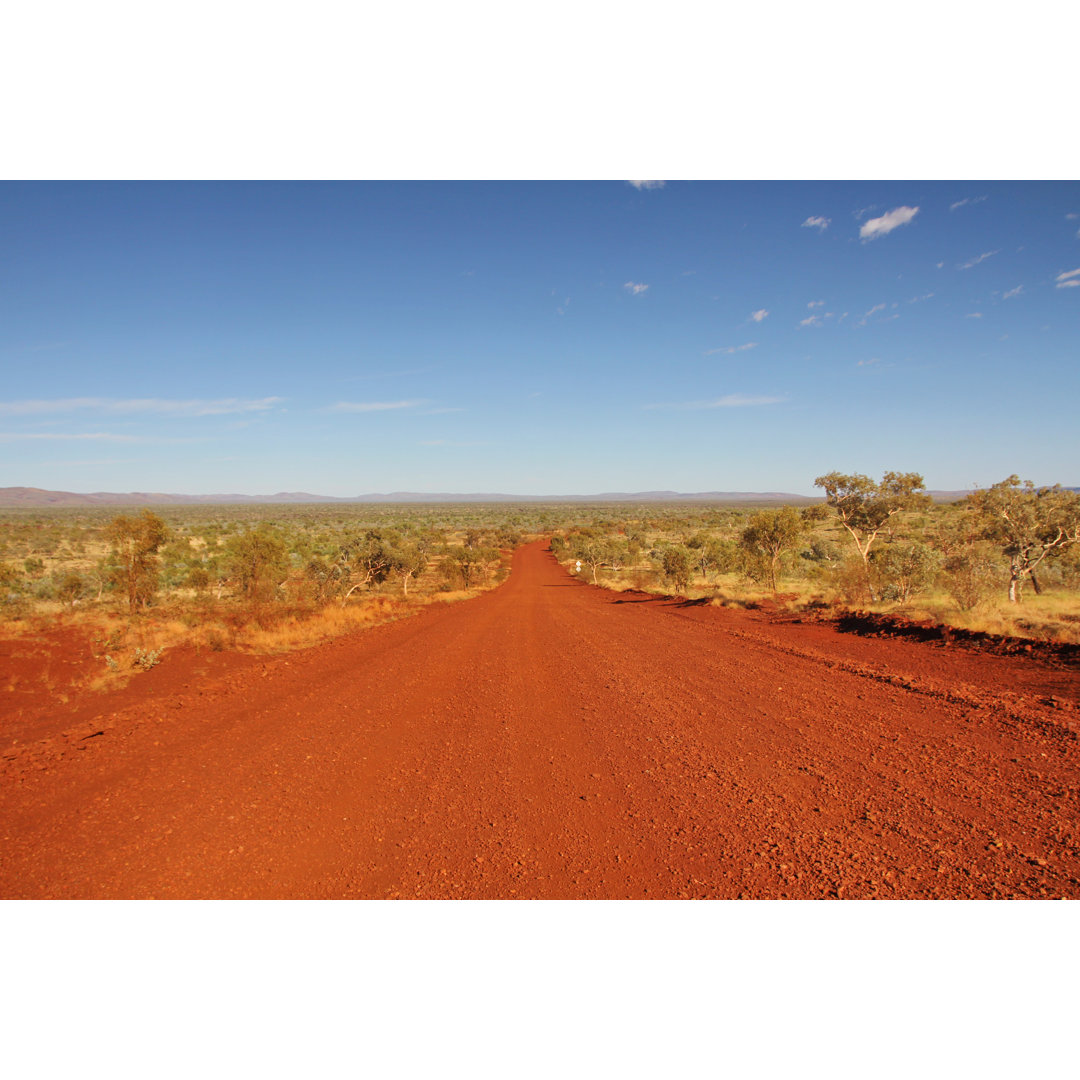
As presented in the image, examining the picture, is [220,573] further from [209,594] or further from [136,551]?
[136,551]

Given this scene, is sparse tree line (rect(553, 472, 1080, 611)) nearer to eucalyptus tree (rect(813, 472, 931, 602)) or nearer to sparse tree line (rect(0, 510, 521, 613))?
eucalyptus tree (rect(813, 472, 931, 602))

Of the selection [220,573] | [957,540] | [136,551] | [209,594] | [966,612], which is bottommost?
[209,594]

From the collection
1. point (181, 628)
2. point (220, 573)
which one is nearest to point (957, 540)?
point (181, 628)

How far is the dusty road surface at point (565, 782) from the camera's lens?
349cm

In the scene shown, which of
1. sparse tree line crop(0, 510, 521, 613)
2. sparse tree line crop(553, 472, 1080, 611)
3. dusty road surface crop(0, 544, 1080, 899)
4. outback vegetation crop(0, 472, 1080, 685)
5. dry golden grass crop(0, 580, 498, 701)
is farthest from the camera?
sparse tree line crop(0, 510, 521, 613)

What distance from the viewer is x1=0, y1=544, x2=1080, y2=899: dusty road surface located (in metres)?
3.49

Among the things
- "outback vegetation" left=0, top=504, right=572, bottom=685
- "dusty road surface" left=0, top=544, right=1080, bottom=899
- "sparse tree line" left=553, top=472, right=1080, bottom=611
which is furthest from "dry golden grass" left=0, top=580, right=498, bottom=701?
"sparse tree line" left=553, top=472, right=1080, bottom=611

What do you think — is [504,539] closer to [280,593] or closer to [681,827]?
[280,593]

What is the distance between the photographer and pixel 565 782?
493cm

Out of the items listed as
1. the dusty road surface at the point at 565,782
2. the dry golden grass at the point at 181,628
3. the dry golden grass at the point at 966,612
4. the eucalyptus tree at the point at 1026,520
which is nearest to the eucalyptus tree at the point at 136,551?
the dry golden grass at the point at 181,628

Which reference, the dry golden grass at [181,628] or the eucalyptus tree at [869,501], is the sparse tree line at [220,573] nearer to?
the dry golden grass at [181,628]

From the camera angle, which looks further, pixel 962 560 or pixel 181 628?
pixel 962 560

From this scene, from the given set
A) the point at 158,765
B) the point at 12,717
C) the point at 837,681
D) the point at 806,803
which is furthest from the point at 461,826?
the point at 12,717

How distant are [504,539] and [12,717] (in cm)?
5769
